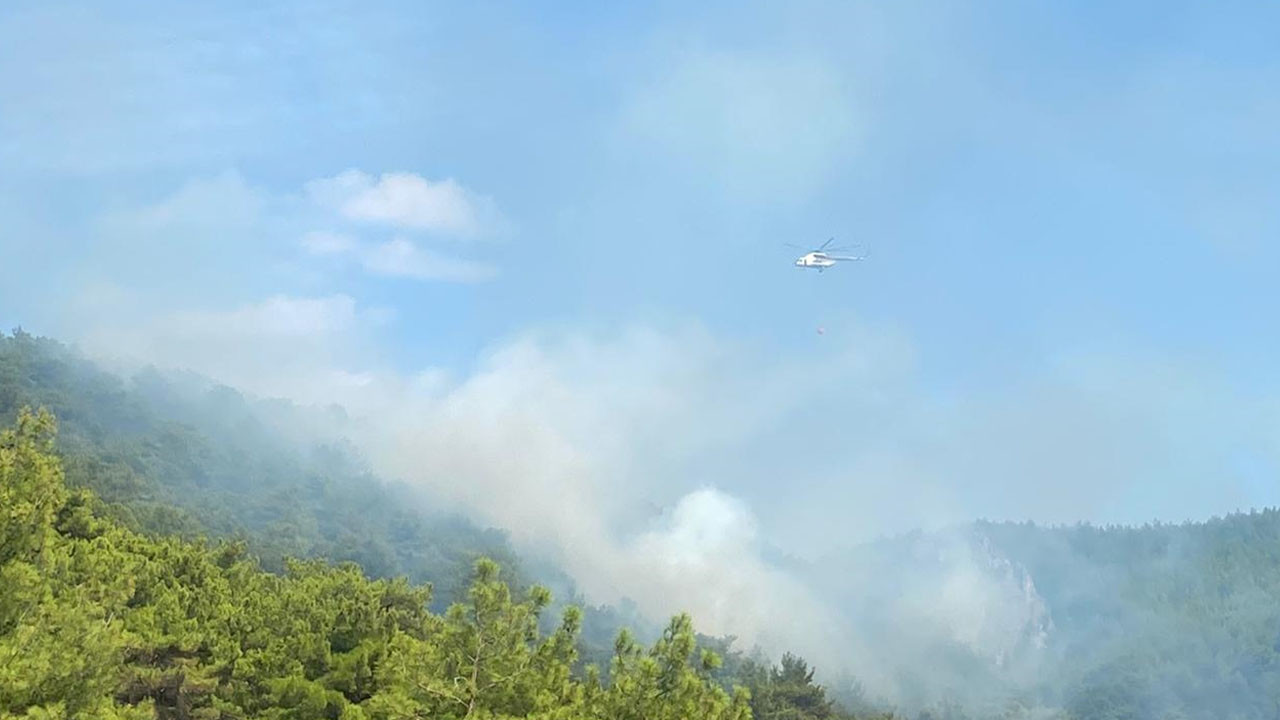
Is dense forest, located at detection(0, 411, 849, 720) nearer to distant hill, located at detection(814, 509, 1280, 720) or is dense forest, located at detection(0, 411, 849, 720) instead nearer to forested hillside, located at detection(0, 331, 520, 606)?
forested hillside, located at detection(0, 331, 520, 606)

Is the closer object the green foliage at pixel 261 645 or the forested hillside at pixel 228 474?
the green foliage at pixel 261 645

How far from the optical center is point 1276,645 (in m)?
116

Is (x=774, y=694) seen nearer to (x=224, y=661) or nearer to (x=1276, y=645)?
(x=224, y=661)

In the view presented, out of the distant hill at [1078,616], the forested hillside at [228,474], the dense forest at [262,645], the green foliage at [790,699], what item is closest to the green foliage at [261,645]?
the dense forest at [262,645]

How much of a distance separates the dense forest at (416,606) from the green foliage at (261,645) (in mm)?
56

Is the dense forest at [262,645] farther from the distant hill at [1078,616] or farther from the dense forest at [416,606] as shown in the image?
the distant hill at [1078,616]

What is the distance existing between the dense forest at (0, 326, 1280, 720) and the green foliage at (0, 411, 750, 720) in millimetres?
56

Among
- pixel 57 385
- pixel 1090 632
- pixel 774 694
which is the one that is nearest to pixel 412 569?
pixel 57 385

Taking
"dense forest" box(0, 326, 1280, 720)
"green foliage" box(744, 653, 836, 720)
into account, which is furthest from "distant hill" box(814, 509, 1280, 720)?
"green foliage" box(744, 653, 836, 720)

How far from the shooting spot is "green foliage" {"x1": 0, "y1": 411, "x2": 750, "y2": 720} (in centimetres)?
Result: 1727

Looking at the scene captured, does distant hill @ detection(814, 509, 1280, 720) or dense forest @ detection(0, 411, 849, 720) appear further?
distant hill @ detection(814, 509, 1280, 720)

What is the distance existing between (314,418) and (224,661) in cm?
17332

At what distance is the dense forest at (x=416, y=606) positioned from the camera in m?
18.0

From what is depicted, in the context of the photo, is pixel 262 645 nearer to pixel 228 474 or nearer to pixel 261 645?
pixel 261 645
